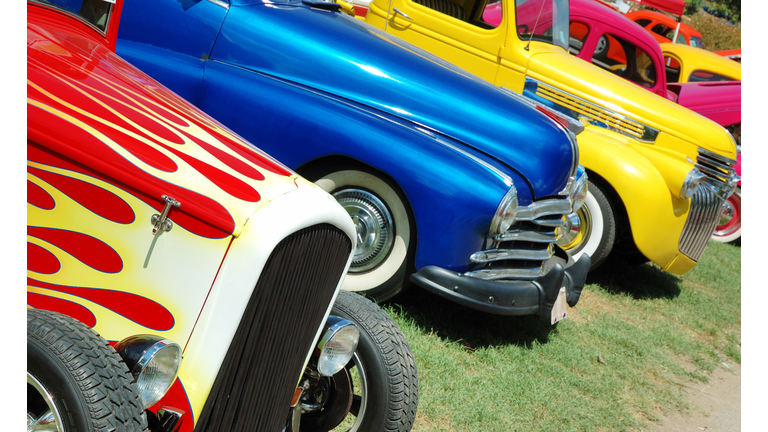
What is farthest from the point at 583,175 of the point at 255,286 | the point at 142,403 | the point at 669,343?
the point at 142,403

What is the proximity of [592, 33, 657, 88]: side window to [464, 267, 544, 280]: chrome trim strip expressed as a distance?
400 centimetres

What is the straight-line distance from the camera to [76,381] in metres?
1.50

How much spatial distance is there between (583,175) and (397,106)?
1631 mm

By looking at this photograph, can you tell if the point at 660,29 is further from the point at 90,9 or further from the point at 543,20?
the point at 90,9

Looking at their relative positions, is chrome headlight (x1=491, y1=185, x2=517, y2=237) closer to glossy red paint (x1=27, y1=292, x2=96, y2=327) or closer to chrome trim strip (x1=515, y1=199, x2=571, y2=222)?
chrome trim strip (x1=515, y1=199, x2=571, y2=222)

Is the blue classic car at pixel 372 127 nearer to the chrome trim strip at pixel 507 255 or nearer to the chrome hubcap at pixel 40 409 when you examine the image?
the chrome trim strip at pixel 507 255

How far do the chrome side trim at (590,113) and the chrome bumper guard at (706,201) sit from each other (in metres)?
0.57

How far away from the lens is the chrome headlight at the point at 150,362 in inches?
64.8

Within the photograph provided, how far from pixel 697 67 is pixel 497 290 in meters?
7.52

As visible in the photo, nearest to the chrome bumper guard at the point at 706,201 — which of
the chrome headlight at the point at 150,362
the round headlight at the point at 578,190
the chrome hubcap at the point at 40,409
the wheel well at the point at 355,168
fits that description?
the round headlight at the point at 578,190

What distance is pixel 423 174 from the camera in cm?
343

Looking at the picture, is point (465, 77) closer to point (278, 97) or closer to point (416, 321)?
point (278, 97)

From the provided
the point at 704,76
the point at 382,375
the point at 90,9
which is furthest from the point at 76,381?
the point at 704,76

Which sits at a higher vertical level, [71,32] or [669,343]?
[71,32]
